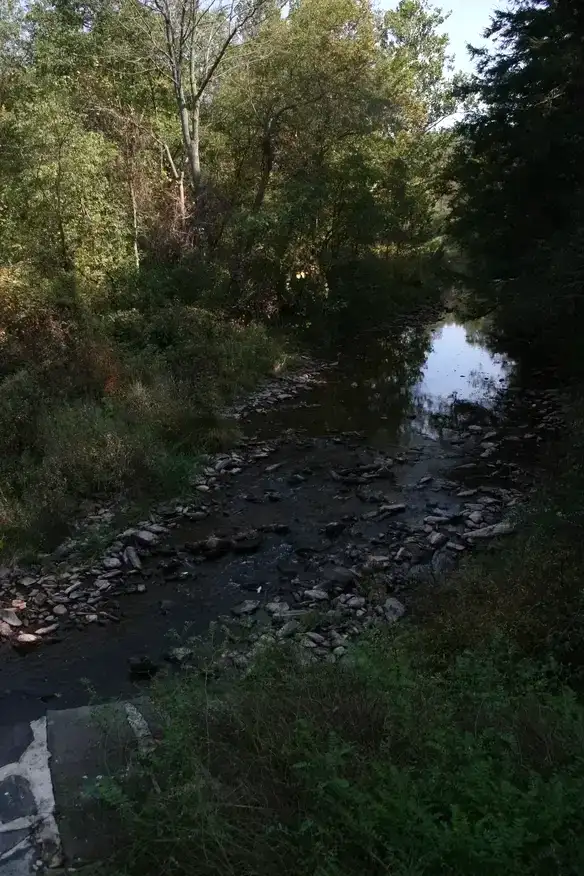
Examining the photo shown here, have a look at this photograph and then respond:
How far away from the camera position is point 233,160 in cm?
2014

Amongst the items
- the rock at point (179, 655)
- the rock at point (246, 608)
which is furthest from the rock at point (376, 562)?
the rock at point (179, 655)

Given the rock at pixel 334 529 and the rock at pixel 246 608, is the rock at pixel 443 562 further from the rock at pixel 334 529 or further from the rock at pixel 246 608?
the rock at pixel 246 608

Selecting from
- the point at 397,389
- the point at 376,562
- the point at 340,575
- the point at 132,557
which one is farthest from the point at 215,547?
the point at 397,389

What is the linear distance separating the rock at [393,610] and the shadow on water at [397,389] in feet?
16.7

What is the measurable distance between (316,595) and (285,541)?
1.47 metres

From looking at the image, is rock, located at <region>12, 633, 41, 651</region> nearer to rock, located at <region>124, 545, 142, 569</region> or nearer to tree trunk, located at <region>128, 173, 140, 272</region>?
rock, located at <region>124, 545, 142, 569</region>

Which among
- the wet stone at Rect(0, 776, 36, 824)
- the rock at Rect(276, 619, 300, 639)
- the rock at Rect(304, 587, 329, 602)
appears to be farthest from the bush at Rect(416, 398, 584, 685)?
the wet stone at Rect(0, 776, 36, 824)

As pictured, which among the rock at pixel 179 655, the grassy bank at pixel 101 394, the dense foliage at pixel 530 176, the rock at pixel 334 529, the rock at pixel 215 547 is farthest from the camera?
the dense foliage at pixel 530 176

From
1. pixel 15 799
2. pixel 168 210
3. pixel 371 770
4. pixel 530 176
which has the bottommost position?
pixel 15 799

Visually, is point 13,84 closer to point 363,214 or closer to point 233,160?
point 233,160

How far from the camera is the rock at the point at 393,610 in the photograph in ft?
19.8

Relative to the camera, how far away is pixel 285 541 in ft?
26.3

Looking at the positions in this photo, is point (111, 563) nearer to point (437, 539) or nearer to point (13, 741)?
point (13, 741)

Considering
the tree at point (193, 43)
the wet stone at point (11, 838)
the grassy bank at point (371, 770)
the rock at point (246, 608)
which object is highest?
the tree at point (193, 43)
